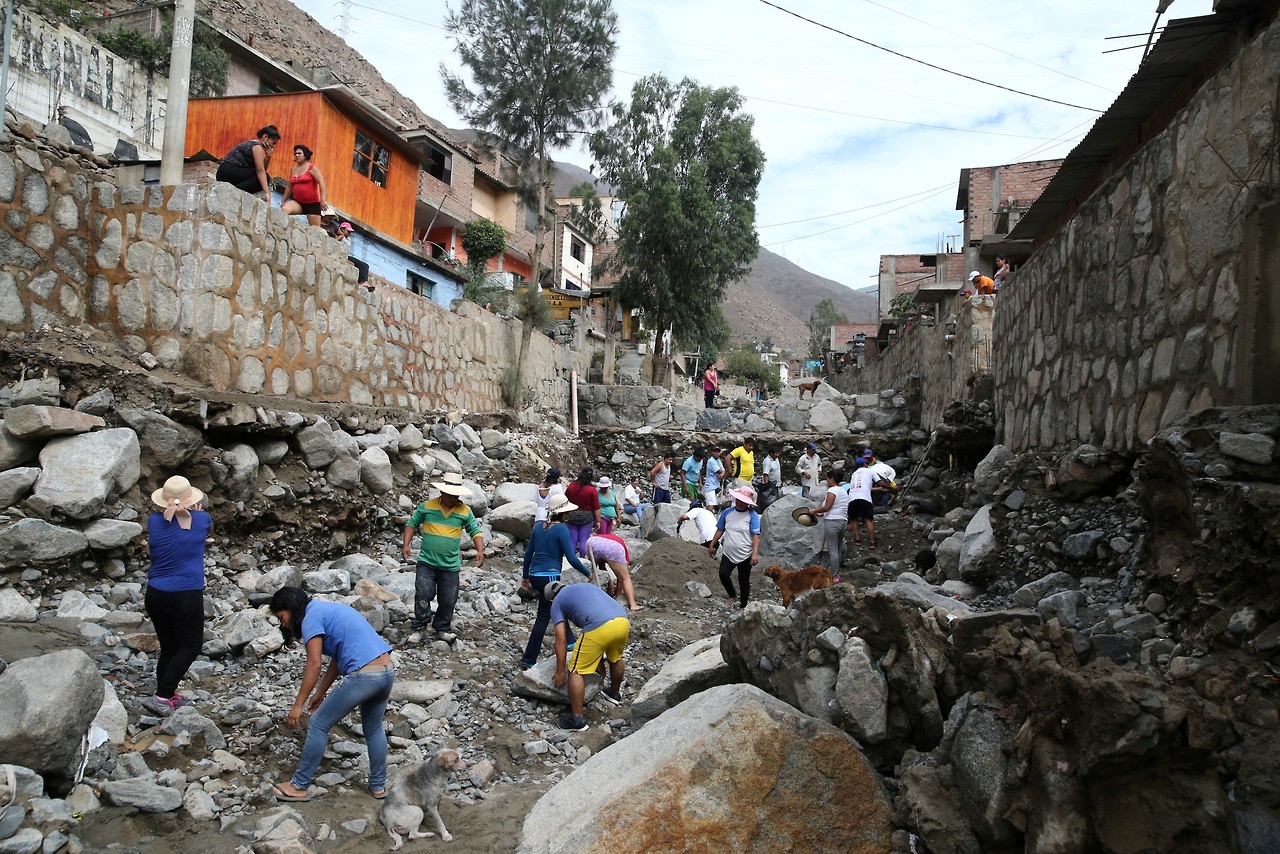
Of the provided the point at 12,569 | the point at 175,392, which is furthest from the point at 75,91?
the point at 12,569

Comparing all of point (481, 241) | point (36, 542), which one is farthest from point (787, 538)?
point (481, 241)

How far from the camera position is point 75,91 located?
16969 mm

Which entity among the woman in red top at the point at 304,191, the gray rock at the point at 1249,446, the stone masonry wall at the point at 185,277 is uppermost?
the woman in red top at the point at 304,191

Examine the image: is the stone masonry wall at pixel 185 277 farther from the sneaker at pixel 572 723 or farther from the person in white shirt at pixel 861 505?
the person in white shirt at pixel 861 505

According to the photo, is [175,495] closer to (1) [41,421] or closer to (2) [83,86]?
(1) [41,421]

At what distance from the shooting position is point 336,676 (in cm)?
459

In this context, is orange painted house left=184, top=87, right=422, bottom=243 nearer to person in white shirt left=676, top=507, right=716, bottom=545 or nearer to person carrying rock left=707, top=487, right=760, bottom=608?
person in white shirt left=676, top=507, right=716, bottom=545

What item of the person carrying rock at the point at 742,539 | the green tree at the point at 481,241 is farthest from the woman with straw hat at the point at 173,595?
the green tree at the point at 481,241

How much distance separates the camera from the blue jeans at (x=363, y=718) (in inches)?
170

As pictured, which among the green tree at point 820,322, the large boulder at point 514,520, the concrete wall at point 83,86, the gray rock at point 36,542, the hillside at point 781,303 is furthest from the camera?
the hillside at point 781,303

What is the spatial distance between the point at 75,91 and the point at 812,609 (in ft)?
63.1

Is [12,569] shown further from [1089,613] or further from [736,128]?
[736,128]

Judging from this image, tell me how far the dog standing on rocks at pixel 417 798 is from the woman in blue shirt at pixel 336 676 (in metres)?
0.30

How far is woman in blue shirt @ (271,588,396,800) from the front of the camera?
4.32 metres
